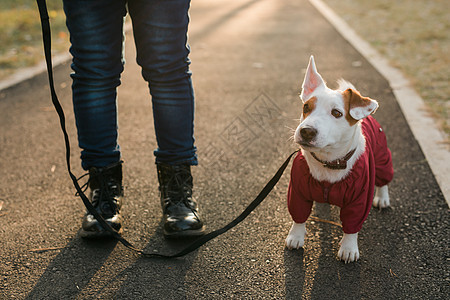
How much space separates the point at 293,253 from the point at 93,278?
102cm

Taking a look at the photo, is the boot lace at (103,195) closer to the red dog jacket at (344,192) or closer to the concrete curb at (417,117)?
the red dog jacket at (344,192)

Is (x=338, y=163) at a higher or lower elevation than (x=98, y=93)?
lower

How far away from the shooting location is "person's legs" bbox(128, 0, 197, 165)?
2387mm

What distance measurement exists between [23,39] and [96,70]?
535cm

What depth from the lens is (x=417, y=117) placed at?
4.23 m

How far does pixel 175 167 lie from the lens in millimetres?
2662

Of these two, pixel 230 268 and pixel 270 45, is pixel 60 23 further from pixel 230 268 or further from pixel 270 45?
→ pixel 230 268

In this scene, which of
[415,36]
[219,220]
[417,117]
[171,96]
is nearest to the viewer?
[171,96]

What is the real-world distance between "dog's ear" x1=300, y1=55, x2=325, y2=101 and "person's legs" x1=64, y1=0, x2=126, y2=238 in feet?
3.33

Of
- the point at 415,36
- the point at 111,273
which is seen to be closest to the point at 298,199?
the point at 111,273

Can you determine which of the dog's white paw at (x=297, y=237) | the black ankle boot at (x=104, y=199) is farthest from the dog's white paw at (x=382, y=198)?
the black ankle boot at (x=104, y=199)

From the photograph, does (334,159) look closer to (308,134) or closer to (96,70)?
(308,134)

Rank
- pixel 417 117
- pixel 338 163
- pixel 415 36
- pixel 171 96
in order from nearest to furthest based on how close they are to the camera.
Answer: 1. pixel 338 163
2. pixel 171 96
3. pixel 417 117
4. pixel 415 36

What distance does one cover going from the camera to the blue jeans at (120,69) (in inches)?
93.0
